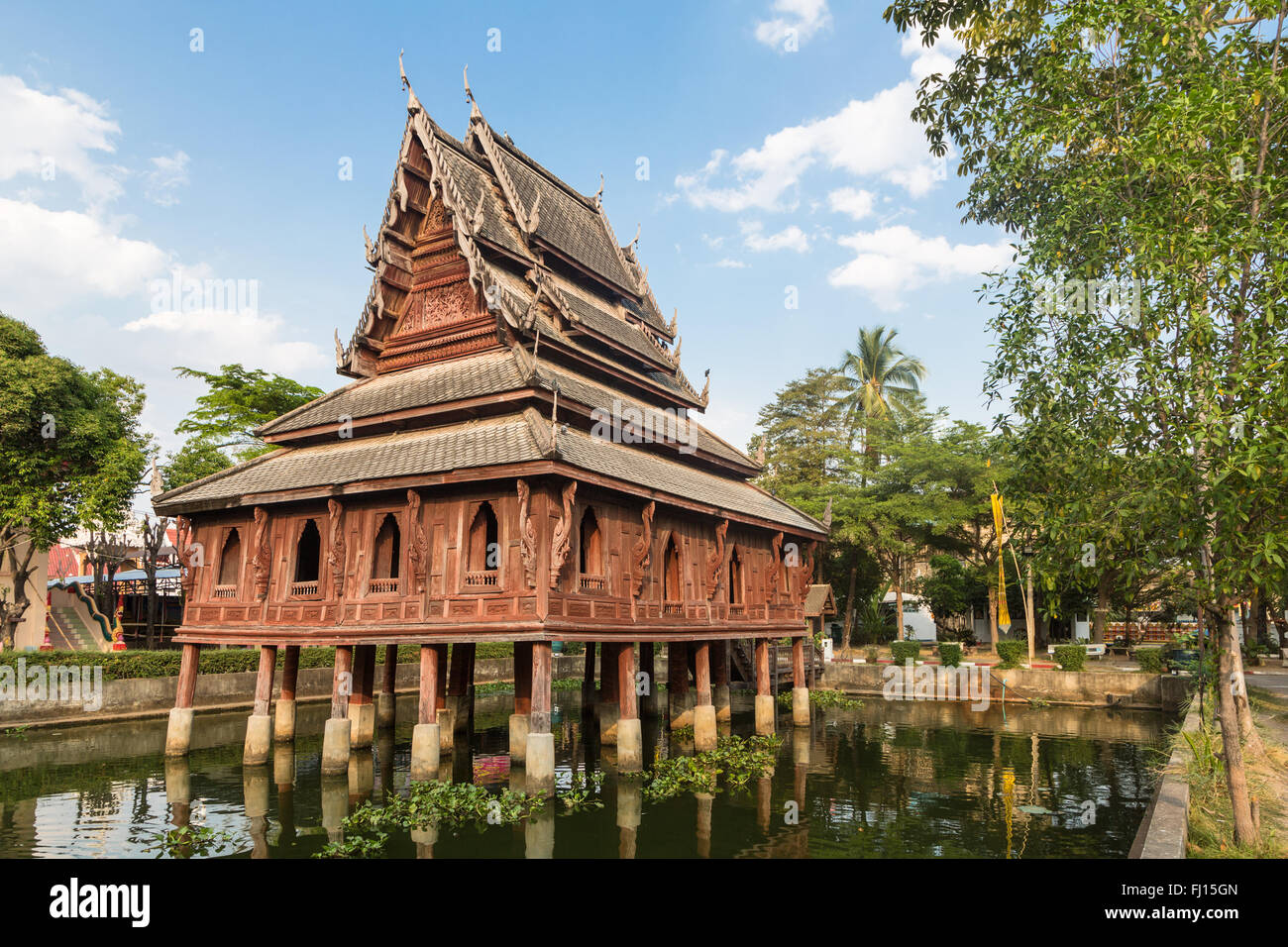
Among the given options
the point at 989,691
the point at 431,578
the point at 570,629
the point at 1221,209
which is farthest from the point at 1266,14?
the point at 989,691

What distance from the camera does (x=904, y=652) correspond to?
36562 millimetres

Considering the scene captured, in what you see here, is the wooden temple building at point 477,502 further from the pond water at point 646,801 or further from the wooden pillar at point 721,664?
the pond water at point 646,801

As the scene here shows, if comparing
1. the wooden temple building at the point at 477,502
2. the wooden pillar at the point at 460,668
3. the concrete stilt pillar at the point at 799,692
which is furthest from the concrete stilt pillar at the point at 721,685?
the wooden pillar at the point at 460,668

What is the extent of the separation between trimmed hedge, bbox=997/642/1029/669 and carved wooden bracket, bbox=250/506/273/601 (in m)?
27.0

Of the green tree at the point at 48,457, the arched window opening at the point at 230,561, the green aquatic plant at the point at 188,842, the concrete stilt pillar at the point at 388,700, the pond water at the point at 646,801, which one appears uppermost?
the green tree at the point at 48,457

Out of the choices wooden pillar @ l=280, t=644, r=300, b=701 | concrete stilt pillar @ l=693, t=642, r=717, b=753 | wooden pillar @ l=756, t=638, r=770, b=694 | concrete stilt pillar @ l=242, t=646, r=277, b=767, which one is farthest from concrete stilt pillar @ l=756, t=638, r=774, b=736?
concrete stilt pillar @ l=242, t=646, r=277, b=767

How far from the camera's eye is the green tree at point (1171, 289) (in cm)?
846

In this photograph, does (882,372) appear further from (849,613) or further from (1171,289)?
(1171,289)

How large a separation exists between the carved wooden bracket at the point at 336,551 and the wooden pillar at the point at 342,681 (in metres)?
1.17

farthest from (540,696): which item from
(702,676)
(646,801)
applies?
(702,676)

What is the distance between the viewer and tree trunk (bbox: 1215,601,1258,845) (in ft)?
30.7

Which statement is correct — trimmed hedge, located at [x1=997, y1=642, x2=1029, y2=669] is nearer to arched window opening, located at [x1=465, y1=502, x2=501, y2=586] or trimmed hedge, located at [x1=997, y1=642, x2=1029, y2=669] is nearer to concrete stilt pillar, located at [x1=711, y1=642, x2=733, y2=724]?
concrete stilt pillar, located at [x1=711, y1=642, x2=733, y2=724]

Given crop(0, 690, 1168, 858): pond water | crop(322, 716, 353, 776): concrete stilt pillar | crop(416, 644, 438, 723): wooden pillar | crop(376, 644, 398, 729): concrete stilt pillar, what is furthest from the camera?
crop(376, 644, 398, 729): concrete stilt pillar

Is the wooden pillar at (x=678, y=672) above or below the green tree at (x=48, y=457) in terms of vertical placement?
below
